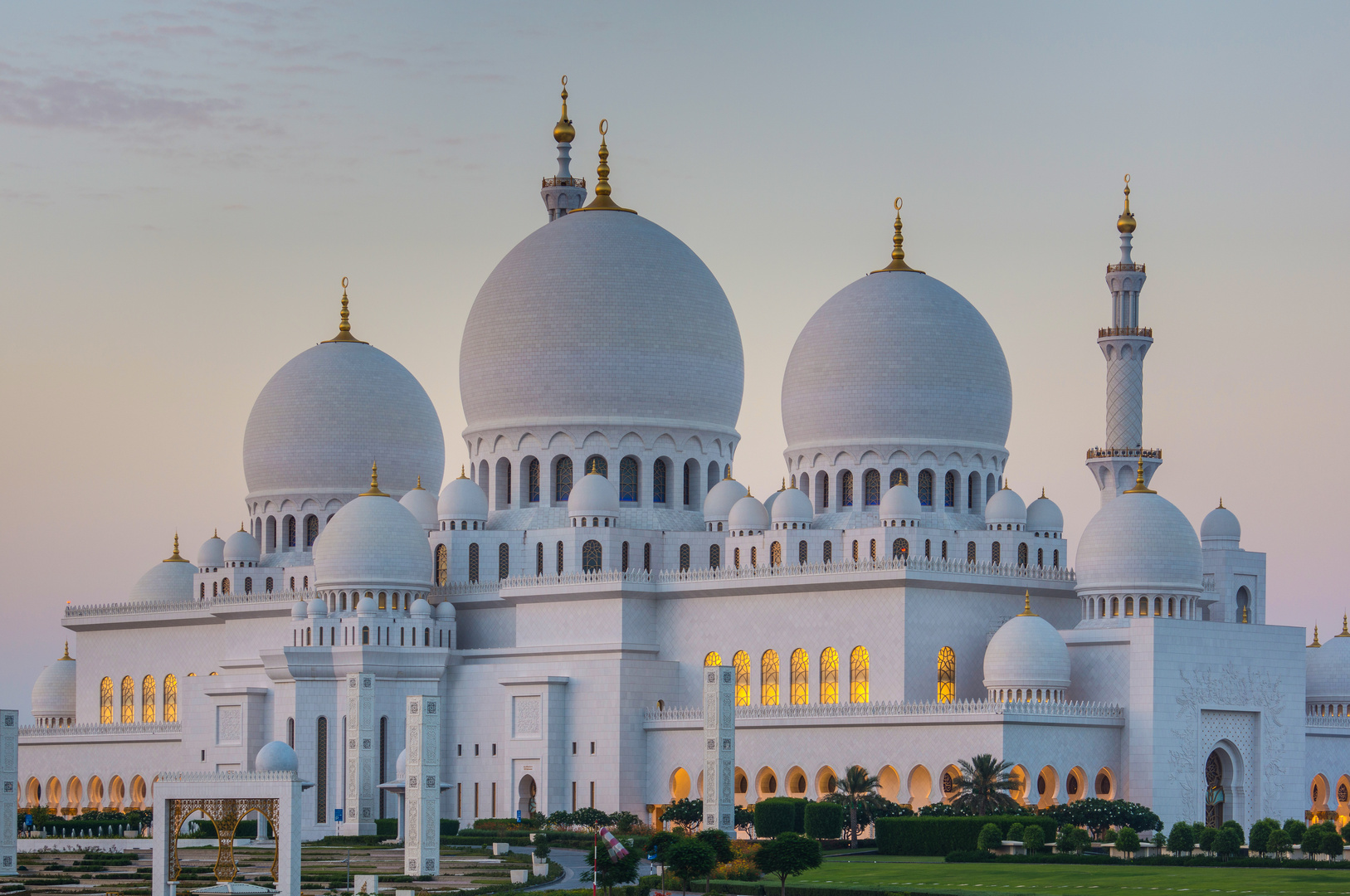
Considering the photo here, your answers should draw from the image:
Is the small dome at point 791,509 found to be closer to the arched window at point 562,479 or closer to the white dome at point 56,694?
the arched window at point 562,479

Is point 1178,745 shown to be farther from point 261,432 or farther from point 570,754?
point 261,432

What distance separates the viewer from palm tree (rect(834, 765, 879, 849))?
206 feet

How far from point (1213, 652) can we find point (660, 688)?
1690 centimetres

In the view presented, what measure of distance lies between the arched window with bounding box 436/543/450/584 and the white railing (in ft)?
38.1

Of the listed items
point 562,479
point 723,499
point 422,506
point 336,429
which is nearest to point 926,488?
point 723,499

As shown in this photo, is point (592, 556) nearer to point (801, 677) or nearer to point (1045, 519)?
point (801, 677)

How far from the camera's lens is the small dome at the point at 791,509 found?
73.5m

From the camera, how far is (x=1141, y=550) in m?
69.2

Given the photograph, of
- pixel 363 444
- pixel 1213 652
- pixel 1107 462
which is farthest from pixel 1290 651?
pixel 363 444

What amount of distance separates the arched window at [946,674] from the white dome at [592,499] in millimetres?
12487

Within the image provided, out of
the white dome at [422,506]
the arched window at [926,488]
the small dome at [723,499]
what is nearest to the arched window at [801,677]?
the small dome at [723,499]

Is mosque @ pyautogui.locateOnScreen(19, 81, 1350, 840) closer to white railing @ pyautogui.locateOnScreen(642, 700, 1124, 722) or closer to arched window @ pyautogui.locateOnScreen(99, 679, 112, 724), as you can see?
white railing @ pyautogui.locateOnScreen(642, 700, 1124, 722)

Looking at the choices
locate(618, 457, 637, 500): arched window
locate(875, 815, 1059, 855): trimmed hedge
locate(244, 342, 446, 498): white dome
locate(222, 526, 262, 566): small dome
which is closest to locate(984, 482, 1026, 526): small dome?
locate(618, 457, 637, 500): arched window

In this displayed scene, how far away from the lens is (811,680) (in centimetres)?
7069
